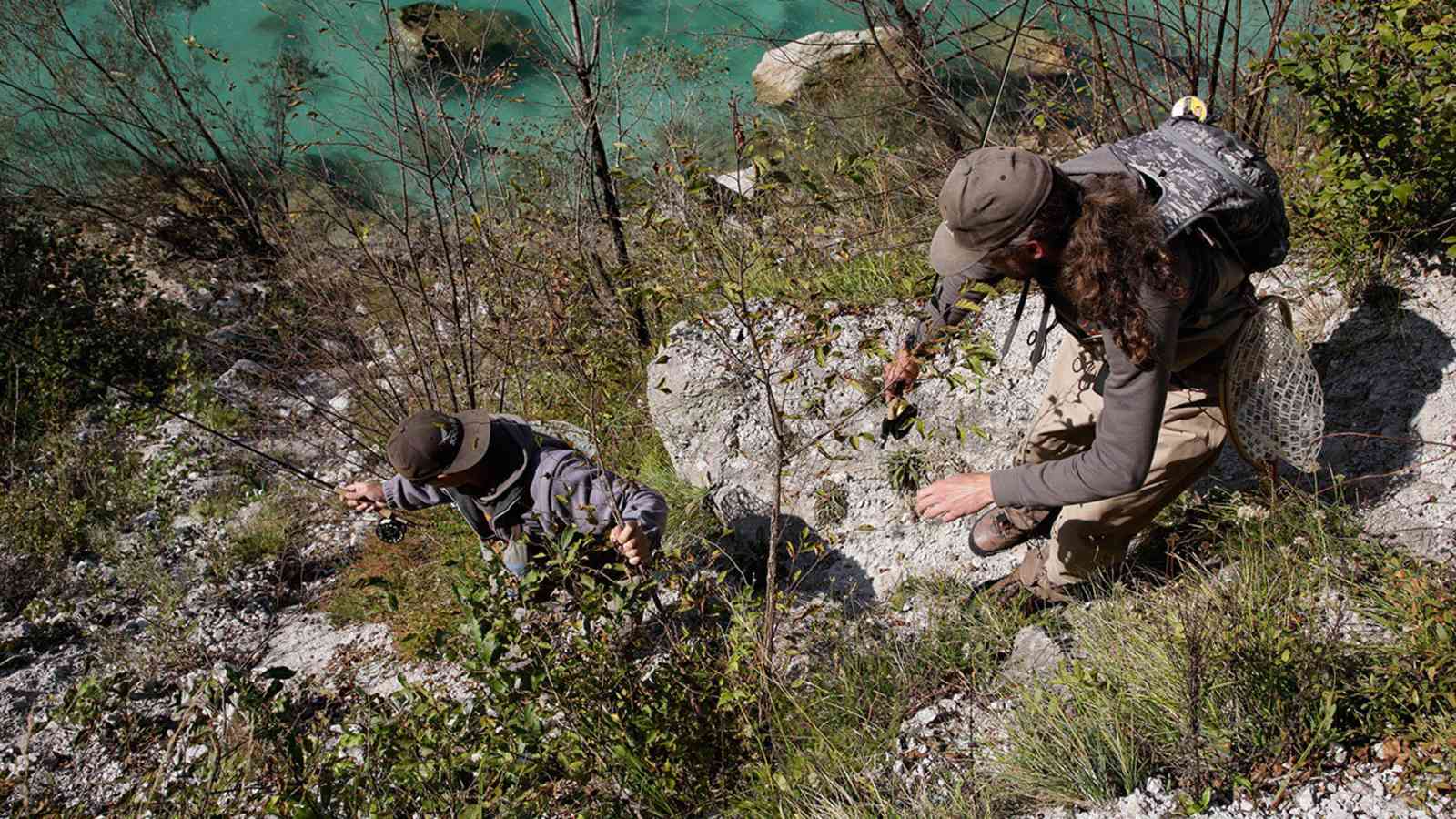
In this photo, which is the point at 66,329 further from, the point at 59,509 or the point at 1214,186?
the point at 1214,186

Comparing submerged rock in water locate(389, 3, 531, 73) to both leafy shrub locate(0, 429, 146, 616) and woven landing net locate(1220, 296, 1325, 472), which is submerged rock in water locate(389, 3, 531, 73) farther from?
woven landing net locate(1220, 296, 1325, 472)

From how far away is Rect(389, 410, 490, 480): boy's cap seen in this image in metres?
3.24

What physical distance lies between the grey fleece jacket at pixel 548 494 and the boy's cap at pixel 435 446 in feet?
0.27

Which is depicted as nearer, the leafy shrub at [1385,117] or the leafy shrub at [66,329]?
the leafy shrub at [1385,117]

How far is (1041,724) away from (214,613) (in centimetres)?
447

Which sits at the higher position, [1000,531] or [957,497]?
[957,497]

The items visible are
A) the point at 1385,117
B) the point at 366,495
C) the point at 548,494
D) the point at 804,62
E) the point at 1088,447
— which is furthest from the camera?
the point at 804,62

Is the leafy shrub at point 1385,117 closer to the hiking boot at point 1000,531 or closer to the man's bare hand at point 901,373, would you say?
the hiking boot at point 1000,531

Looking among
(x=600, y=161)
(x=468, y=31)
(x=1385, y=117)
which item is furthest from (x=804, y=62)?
(x=1385, y=117)

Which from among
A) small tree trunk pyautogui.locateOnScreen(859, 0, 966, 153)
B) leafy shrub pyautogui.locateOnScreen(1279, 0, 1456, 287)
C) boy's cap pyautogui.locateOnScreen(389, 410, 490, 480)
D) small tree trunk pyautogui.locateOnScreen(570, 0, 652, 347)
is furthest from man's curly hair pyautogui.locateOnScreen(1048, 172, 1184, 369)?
small tree trunk pyautogui.locateOnScreen(570, 0, 652, 347)

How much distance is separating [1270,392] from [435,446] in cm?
263

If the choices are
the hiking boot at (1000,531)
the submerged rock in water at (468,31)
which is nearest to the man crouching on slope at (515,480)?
the hiking boot at (1000,531)

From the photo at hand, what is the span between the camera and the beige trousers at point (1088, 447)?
102 inches

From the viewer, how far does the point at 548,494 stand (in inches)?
134
